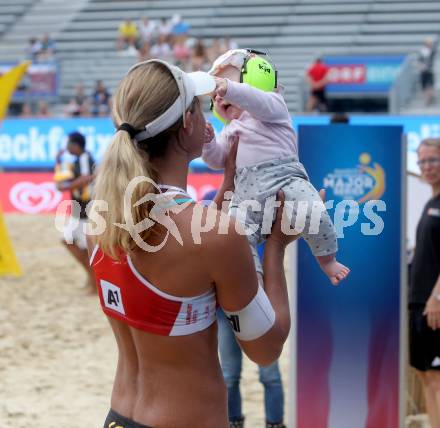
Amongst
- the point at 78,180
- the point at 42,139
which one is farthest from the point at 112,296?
the point at 42,139

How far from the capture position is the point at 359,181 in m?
4.24

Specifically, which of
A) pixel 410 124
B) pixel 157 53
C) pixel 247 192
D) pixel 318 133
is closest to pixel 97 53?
pixel 157 53

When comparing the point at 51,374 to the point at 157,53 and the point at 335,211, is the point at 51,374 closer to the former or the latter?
the point at 335,211

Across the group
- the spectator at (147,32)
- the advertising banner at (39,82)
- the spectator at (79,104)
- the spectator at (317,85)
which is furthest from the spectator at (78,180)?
the spectator at (147,32)

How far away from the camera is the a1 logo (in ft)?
7.06

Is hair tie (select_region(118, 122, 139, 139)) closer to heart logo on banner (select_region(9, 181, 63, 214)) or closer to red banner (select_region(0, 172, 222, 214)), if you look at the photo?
red banner (select_region(0, 172, 222, 214))

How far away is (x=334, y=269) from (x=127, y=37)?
20.6m

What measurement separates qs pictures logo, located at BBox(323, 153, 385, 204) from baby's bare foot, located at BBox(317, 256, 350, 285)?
135 cm

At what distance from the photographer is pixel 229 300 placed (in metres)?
2.10

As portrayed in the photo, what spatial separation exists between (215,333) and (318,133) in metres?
2.21

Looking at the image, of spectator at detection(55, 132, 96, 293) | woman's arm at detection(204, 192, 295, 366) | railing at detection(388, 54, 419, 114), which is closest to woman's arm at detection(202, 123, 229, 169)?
woman's arm at detection(204, 192, 295, 366)

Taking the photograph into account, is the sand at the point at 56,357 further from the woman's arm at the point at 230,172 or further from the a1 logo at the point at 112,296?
the a1 logo at the point at 112,296

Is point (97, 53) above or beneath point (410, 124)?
above

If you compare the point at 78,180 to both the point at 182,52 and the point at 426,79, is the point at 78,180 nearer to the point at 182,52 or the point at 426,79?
the point at 426,79
